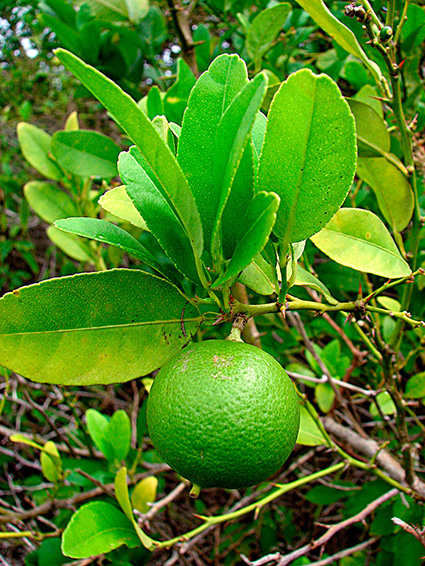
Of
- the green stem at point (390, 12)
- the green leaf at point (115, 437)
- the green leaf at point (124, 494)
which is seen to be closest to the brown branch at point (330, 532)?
the green leaf at point (124, 494)

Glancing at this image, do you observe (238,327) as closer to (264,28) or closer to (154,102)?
(154,102)

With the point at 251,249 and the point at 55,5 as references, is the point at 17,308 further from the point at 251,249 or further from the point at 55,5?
the point at 55,5

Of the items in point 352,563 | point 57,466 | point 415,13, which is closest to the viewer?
point 415,13

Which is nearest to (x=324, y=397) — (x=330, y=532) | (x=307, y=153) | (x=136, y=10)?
(x=330, y=532)

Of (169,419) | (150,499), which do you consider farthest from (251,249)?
(150,499)

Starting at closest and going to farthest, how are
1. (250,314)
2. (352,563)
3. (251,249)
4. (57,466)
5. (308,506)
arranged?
1. (251,249)
2. (250,314)
3. (352,563)
4. (57,466)
5. (308,506)

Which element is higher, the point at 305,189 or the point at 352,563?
the point at 305,189

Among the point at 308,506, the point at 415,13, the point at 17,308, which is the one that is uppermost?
the point at 415,13
